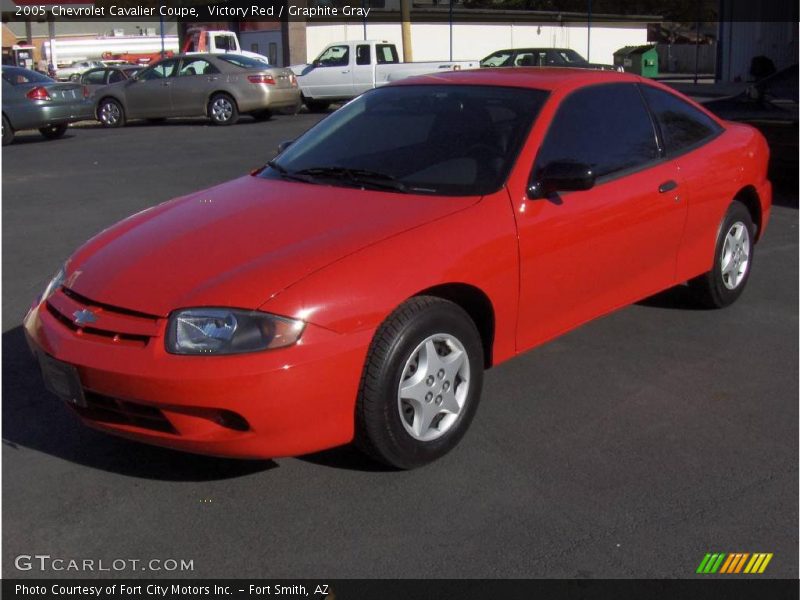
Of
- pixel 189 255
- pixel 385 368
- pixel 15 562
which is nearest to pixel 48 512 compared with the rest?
pixel 15 562

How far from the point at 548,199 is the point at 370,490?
1.61 m

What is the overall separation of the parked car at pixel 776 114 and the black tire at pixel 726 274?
4150 mm

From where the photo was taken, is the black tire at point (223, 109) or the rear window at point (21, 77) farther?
the black tire at point (223, 109)

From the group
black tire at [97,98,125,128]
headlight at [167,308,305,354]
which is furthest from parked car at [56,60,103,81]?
headlight at [167,308,305,354]

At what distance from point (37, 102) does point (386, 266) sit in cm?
1542

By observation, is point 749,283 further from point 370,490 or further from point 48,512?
point 48,512

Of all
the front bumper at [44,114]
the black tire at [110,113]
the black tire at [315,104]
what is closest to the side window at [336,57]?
the black tire at [315,104]

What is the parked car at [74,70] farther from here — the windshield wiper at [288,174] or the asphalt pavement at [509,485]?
the asphalt pavement at [509,485]

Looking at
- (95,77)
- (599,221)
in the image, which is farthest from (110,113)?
A: (599,221)

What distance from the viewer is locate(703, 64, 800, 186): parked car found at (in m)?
9.91

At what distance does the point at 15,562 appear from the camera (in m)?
3.31

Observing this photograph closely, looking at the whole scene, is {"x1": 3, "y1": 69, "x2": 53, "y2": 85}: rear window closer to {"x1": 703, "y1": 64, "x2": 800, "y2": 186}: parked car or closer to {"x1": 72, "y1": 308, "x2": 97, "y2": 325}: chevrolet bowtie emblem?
{"x1": 703, "y1": 64, "x2": 800, "y2": 186}: parked car

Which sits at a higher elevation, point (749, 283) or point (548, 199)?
point (548, 199)

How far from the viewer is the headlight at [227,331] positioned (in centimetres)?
344
